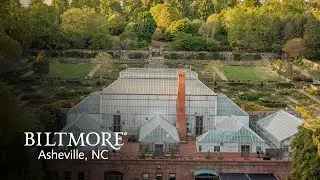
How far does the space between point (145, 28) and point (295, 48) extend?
373 inches

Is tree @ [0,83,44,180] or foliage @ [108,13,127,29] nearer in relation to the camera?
tree @ [0,83,44,180]

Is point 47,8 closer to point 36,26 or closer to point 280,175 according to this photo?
point 36,26

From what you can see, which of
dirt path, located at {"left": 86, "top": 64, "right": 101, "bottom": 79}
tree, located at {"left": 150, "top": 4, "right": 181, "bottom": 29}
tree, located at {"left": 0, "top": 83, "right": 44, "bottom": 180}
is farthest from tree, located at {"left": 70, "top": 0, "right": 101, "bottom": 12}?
tree, located at {"left": 0, "top": 83, "right": 44, "bottom": 180}

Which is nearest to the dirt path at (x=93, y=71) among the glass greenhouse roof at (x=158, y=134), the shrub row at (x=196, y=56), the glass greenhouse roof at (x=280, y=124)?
the shrub row at (x=196, y=56)

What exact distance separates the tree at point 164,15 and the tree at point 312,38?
29.5 ft

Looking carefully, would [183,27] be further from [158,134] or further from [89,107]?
[158,134]

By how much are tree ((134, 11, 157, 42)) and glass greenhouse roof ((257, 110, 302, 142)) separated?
64.4 ft

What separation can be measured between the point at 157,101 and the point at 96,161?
323cm

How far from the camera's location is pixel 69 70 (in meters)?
29.0

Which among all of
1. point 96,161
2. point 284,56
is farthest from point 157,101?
point 284,56

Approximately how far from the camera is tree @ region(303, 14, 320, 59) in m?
34.5

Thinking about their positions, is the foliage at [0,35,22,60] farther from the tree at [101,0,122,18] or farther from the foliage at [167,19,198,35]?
the tree at [101,0,122,18]

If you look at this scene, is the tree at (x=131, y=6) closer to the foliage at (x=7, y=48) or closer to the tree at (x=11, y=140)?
the foliage at (x=7, y=48)

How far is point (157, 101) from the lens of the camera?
17.9 m
